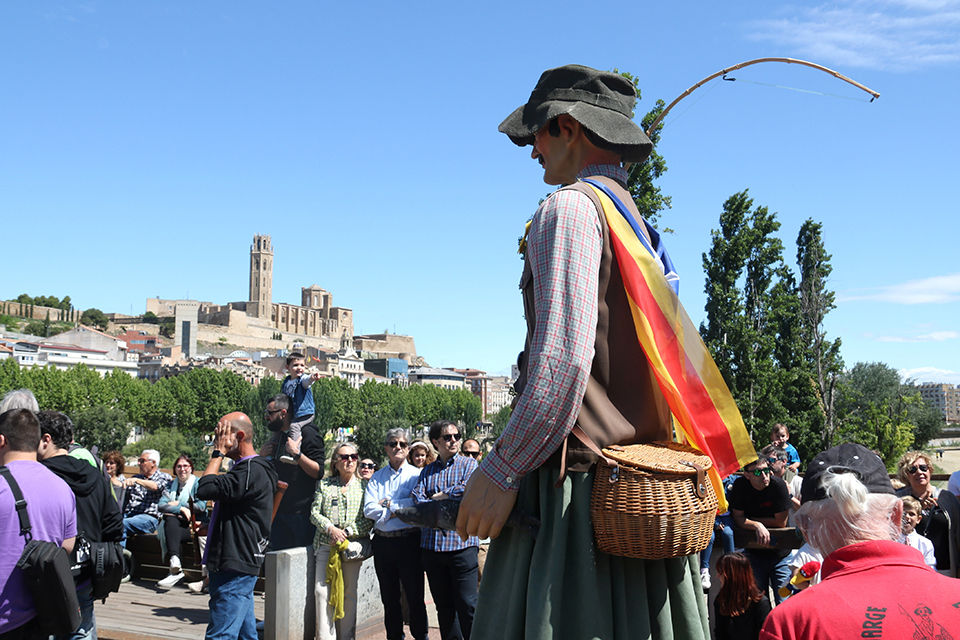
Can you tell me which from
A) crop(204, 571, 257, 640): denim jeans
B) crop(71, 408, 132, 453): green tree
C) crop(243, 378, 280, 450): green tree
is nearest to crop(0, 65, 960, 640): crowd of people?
crop(204, 571, 257, 640): denim jeans

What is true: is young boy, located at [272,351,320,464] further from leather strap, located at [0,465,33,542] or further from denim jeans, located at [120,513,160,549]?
leather strap, located at [0,465,33,542]

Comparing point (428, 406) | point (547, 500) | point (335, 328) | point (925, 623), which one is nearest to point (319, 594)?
point (547, 500)

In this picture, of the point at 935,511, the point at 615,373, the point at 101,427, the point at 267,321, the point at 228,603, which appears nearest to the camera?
the point at 615,373

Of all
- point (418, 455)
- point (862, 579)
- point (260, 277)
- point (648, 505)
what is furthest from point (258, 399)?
point (260, 277)

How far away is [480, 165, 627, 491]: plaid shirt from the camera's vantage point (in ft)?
6.24

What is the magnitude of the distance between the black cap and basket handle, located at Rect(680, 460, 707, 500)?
0.37m

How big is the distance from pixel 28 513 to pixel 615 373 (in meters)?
3.38

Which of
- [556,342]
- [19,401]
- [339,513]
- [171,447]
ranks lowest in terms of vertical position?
[171,447]

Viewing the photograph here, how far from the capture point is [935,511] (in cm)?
536

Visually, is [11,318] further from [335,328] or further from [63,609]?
[63,609]

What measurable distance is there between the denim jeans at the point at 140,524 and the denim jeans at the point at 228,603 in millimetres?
5026

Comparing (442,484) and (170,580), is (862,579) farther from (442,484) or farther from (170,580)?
(170,580)

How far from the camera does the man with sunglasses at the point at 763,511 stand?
277 inches

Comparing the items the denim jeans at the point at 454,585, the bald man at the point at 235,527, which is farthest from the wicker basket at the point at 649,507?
the denim jeans at the point at 454,585
